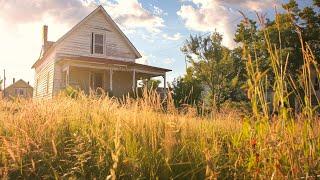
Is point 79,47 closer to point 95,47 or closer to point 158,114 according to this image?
point 95,47

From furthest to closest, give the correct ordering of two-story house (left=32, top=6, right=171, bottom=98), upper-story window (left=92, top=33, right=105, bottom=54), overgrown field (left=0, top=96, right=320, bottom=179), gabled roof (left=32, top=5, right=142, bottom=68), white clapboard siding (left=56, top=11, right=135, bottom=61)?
upper-story window (left=92, top=33, right=105, bottom=54) < white clapboard siding (left=56, top=11, right=135, bottom=61) < gabled roof (left=32, top=5, right=142, bottom=68) < two-story house (left=32, top=6, right=171, bottom=98) < overgrown field (left=0, top=96, right=320, bottom=179)

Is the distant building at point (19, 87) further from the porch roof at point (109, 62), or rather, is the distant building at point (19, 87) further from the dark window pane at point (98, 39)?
the porch roof at point (109, 62)

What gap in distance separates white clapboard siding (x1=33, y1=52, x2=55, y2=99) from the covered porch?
1536mm

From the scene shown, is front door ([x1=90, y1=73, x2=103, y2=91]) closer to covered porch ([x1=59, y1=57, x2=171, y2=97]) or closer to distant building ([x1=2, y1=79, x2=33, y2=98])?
covered porch ([x1=59, y1=57, x2=171, y2=97])

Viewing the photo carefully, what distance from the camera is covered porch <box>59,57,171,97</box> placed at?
76.9 ft

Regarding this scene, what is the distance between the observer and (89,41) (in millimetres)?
27516

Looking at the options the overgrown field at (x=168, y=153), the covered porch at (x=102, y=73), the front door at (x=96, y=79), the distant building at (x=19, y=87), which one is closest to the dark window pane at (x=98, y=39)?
the covered porch at (x=102, y=73)

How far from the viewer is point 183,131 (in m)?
4.18

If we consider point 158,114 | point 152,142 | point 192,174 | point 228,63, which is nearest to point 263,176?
point 192,174

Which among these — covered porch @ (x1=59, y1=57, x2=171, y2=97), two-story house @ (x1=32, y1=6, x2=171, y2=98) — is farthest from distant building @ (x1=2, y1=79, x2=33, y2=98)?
covered porch @ (x1=59, y1=57, x2=171, y2=97)

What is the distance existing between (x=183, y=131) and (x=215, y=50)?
87.9 feet

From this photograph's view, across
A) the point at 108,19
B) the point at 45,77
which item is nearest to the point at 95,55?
the point at 108,19

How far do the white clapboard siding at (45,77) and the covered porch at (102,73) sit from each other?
5.04 ft

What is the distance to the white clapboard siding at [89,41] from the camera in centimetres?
2683
